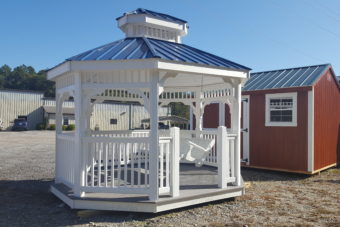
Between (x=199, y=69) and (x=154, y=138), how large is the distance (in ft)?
4.59

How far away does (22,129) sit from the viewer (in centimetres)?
3086

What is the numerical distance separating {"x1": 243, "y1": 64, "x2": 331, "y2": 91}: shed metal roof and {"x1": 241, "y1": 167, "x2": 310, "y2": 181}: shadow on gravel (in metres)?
2.56

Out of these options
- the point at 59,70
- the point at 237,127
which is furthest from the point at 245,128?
the point at 59,70

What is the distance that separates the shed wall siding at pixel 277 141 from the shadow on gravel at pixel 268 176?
0.21 meters

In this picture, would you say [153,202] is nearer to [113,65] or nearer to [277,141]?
[113,65]

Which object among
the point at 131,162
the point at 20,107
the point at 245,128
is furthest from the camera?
the point at 20,107

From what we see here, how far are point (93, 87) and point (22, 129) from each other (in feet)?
96.7

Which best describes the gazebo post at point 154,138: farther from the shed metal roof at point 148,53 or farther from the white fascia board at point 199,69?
the shed metal roof at point 148,53

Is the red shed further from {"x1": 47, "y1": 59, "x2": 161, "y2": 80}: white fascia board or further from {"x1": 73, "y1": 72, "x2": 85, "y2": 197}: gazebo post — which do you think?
{"x1": 73, "y1": 72, "x2": 85, "y2": 197}: gazebo post

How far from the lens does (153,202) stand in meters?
4.51

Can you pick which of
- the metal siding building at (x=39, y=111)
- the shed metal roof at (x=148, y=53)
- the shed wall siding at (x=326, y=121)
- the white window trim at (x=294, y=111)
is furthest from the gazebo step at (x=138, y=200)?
the metal siding building at (x=39, y=111)

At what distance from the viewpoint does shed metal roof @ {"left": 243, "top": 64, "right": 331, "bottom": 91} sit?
8.79 m

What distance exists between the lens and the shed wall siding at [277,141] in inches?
334

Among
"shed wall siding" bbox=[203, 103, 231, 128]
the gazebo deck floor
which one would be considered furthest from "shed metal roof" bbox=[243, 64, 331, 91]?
the gazebo deck floor
